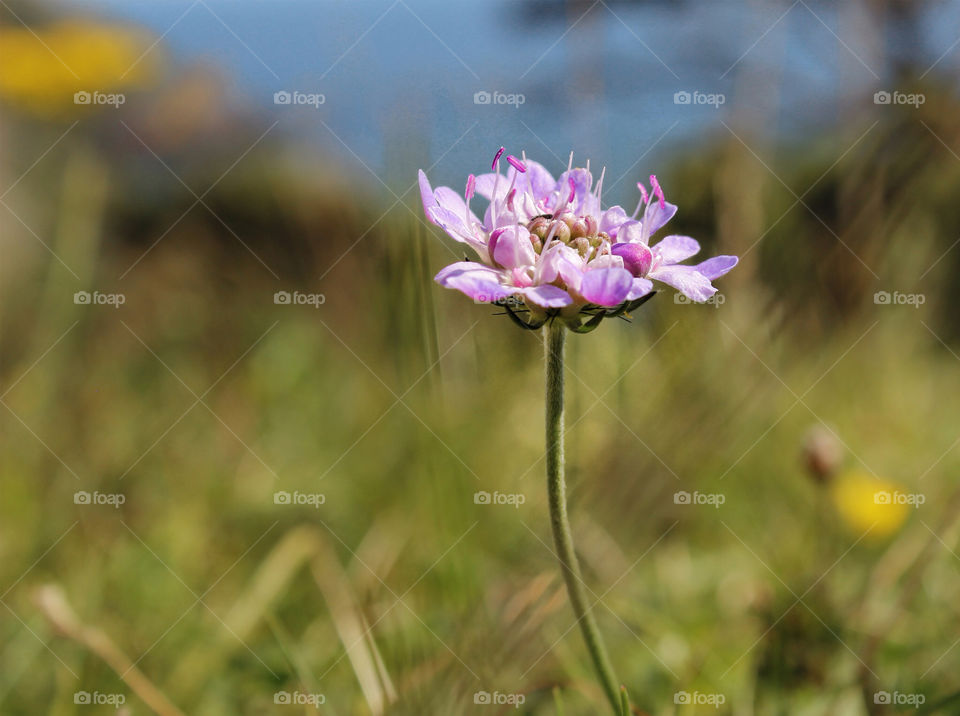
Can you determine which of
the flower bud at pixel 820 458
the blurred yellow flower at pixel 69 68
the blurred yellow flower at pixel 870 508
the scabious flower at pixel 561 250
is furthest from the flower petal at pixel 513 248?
the blurred yellow flower at pixel 69 68

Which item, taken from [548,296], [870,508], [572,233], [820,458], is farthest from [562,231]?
[870,508]

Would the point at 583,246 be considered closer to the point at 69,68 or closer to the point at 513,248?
the point at 513,248

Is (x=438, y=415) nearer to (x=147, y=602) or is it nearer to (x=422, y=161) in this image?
(x=422, y=161)

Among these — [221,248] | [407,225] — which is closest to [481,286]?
[407,225]

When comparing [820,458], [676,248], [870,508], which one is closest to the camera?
[676,248]

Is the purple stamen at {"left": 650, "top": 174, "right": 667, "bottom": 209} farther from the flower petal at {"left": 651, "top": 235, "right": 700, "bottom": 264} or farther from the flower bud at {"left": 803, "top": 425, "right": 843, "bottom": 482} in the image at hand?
the flower bud at {"left": 803, "top": 425, "right": 843, "bottom": 482}

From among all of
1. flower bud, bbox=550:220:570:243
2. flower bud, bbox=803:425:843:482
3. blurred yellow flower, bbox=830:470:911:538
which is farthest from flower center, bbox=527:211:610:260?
blurred yellow flower, bbox=830:470:911:538

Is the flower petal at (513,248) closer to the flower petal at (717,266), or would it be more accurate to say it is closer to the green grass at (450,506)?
the green grass at (450,506)
